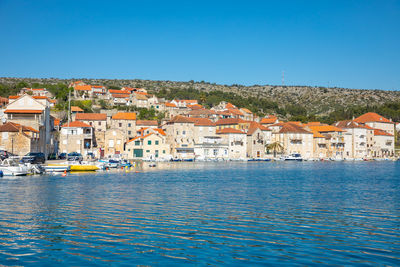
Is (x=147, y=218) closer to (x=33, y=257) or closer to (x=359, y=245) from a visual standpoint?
(x=33, y=257)

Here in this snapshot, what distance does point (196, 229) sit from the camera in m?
18.4

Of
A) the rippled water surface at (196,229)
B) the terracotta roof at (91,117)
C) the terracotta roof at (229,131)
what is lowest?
the rippled water surface at (196,229)

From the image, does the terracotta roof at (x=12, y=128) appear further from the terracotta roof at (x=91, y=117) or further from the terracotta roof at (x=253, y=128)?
the terracotta roof at (x=253, y=128)

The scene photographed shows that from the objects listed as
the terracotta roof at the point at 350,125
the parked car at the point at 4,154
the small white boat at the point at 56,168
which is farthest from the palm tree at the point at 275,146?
the parked car at the point at 4,154

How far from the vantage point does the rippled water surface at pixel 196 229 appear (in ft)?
46.2

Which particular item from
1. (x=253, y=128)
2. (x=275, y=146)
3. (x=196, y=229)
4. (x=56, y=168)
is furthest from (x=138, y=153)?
(x=196, y=229)

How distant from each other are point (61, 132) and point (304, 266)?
77.2m

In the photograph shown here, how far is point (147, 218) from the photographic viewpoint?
20.9m

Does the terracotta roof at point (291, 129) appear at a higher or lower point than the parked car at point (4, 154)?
higher

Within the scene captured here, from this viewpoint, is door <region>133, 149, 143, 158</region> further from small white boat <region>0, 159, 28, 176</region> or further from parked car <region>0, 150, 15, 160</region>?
small white boat <region>0, 159, 28, 176</region>

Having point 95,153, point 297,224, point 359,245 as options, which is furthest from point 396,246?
point 95,153

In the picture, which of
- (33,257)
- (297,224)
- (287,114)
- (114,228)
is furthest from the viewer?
(287,114)

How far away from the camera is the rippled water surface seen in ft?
46.2

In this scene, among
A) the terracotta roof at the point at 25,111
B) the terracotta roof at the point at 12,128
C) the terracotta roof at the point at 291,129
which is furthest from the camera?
the terracotta roof at the point at 291,129
